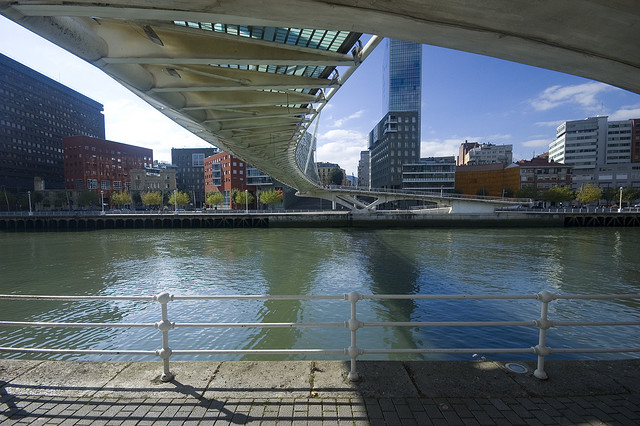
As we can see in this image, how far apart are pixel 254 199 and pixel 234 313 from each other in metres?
63.4

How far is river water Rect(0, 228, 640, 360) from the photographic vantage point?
7.14 metres

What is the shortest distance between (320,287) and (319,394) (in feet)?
30.9

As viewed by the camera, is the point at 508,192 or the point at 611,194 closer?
the point at 611,194

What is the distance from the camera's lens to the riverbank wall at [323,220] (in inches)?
1564

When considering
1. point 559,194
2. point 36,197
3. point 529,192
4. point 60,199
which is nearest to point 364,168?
point 529,192

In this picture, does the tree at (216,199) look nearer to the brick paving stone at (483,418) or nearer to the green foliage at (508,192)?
the brick paving stone at (483,418)

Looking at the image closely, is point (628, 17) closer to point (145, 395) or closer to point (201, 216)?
point (145, 395)

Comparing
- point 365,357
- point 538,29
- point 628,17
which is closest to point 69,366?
point 365,357

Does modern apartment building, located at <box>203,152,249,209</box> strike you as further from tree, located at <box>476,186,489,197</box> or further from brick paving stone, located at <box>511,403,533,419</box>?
brick paving stone, located at <box>511,403,533,419</box>

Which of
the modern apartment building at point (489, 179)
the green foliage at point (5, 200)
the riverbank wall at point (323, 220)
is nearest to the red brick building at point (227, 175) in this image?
the riverbank wall at point (323, 220)

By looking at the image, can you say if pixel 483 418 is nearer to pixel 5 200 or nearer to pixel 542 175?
pixel 542 175

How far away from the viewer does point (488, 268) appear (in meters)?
15.5

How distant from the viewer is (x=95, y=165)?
7694 centimetres

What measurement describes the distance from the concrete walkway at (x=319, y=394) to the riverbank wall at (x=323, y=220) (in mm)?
37766
